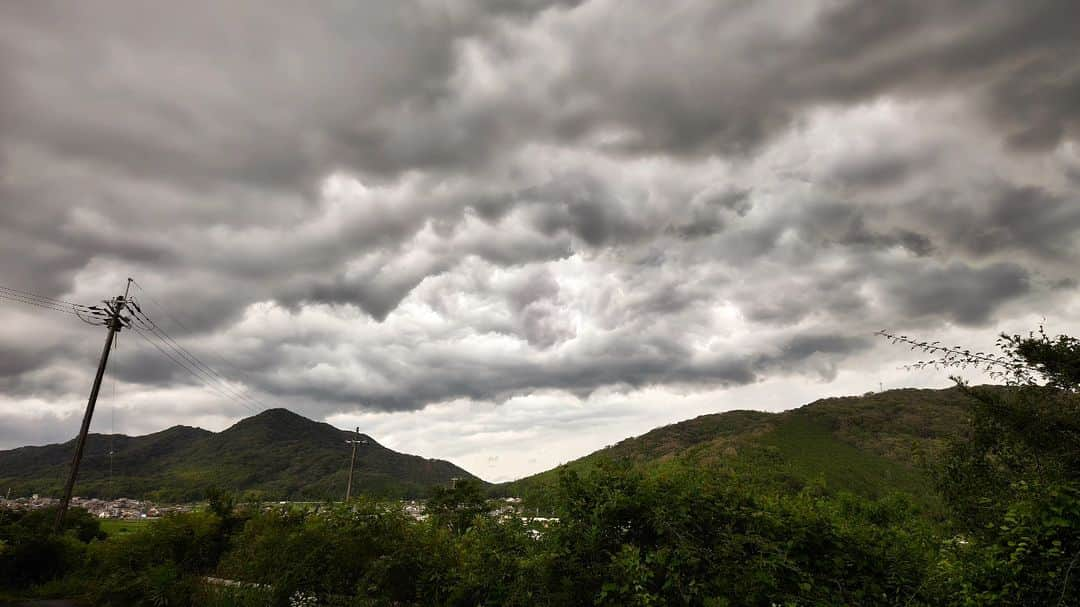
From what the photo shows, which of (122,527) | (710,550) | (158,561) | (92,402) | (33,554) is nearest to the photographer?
(710,550)

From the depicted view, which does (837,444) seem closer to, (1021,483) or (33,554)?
(1021,483)

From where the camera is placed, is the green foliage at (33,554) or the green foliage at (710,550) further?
the green foliage at (33,554)

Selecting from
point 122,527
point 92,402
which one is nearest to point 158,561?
point 92,402

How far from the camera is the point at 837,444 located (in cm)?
12694

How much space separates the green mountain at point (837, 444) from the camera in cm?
Result: 760

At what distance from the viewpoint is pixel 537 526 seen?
20.7 ft

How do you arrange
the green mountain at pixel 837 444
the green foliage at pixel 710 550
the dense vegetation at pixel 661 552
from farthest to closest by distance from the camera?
the green mountain at pixel 837 444
the dense vegetation at pixel 661 552
the green foliage at pixel 710 550

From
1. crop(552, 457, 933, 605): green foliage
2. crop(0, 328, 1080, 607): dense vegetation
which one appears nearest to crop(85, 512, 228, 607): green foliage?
crop(0, 328, 1080, 607): dense vegetation

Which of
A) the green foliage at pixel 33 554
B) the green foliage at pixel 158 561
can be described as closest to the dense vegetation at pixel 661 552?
the green foliage at pixel 158 561

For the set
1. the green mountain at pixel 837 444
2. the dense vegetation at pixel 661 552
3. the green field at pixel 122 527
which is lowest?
the green field at pixel 122 527

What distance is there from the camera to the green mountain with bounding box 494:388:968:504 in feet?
24.9

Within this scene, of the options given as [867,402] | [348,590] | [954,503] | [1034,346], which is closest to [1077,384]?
[1034,346]

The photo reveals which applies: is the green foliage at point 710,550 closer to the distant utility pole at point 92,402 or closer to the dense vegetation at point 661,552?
the dense vegetation at point 661,552

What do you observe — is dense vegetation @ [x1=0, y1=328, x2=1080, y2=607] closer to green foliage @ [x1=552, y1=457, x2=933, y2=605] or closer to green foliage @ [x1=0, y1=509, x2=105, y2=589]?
green foliage @ [x1=552, y1=457, x2=933, y2=605]
